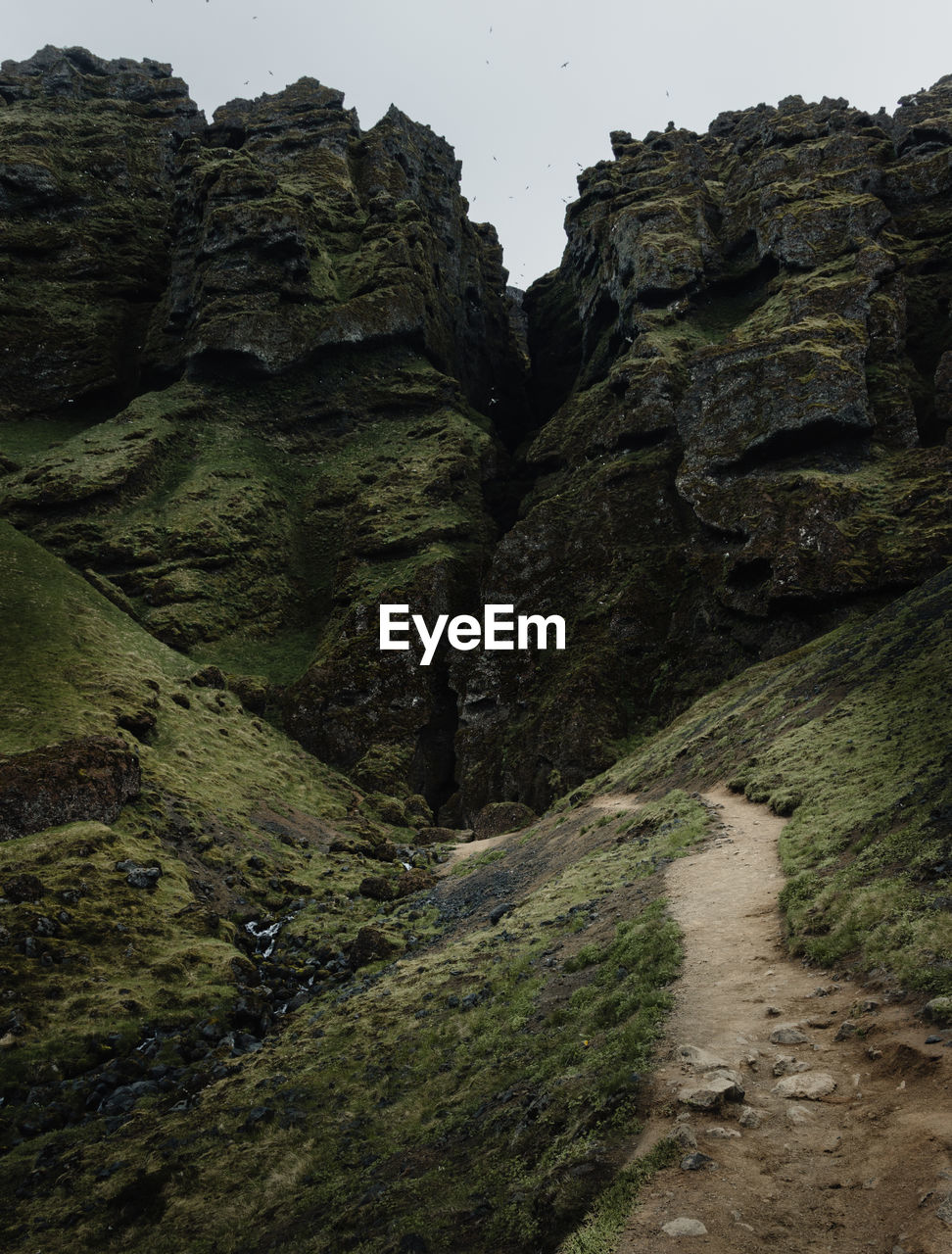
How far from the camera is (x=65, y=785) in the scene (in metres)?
32.4

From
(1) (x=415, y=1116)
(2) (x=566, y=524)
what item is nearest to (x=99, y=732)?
(1) (x=415, y=1116)

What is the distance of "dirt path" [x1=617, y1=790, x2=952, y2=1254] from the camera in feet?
22.2

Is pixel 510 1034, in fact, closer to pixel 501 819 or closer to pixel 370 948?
pixel 370 948

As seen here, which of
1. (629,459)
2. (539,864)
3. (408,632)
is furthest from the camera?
(629,459)

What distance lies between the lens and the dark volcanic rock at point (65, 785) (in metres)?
30.8

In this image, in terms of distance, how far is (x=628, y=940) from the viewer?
17.2m

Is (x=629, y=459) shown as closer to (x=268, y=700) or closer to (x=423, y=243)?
(x=268, y=700)

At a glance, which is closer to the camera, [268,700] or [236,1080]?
[236,1080]

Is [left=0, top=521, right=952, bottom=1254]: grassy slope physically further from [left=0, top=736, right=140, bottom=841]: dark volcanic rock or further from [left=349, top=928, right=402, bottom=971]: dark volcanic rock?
[left=0, top=736, right=140, bottom=841]: dark volcanic rock

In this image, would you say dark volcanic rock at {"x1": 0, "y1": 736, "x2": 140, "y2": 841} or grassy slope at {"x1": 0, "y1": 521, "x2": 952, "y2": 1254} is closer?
grassy slope at {"x1": 0, "y1": 521, "x2": 952, "y2": 1254}

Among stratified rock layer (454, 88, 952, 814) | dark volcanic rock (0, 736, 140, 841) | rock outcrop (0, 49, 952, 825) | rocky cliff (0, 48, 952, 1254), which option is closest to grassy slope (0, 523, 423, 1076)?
rocky cliff (0, 48, 952, 1254)

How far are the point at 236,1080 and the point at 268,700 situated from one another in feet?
172

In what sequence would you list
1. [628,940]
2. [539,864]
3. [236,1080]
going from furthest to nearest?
[539,864] → [236,1080] → [628,940]

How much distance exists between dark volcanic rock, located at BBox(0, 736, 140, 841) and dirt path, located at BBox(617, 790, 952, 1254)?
96.7ft
